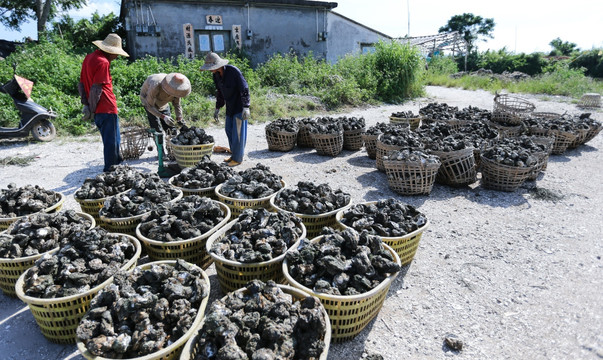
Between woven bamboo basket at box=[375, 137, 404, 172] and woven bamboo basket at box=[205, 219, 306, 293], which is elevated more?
woven bamboo basket at box=[375, 137, 404, 172]

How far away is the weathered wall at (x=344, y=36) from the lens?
59.6 feet

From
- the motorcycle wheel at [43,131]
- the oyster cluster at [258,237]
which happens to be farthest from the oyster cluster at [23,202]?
the motorcycle wheel at [43,131]

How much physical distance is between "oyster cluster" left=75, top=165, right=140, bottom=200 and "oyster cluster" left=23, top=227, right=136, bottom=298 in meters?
1.13

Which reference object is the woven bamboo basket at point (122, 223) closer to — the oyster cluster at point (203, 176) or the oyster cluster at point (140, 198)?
the oyster cluster at point (140, 198)

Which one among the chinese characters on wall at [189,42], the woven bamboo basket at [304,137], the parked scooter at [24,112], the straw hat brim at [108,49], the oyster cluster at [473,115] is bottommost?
→ the woven bamboo basket at [304,137]

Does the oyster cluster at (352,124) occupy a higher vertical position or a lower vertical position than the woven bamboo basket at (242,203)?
higher

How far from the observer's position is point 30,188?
151 inches

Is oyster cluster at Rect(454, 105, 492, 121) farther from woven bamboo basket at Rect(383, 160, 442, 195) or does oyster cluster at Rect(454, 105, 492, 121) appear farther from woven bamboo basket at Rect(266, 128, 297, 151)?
woven bamboo basket at Rect(266, 128, 297, 151)

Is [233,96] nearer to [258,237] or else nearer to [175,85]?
[175,85]

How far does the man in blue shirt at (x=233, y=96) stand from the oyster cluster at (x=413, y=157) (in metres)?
2.65

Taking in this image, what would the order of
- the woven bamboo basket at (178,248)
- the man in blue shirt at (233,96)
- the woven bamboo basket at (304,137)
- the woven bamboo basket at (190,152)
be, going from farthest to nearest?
the woven bamboo basket at (304,137) < the man in blue shirt at (233,96) < the woven bamboo basket at (190,152) < the woven bamboo basket at (178,248)

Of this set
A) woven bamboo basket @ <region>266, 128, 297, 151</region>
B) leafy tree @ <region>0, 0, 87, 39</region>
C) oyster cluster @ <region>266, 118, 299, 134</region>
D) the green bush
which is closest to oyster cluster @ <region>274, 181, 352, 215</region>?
woven bamboo basket @ <region>266, 128, 297, 151</region>

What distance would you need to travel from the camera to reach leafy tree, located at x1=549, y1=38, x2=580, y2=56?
3504 centimetres

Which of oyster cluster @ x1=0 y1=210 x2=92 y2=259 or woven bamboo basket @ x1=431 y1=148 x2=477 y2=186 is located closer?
oyster cluster @ x1=0 y1=210 x2=92 y2=259
